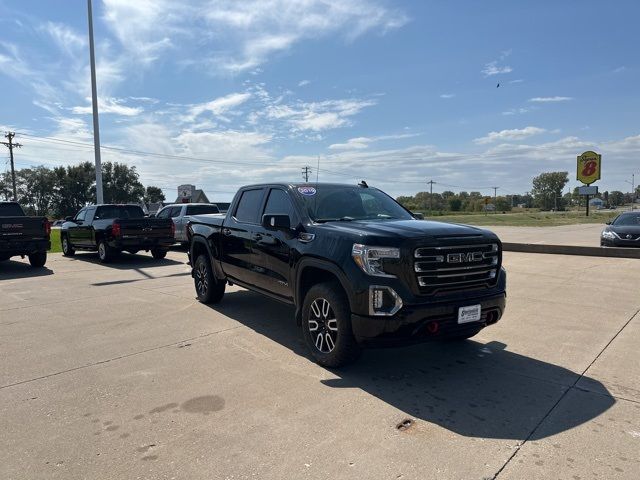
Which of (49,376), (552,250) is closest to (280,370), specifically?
(49,376)

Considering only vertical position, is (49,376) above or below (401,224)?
below

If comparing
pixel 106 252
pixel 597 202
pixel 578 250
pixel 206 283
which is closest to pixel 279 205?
pixel 206 283

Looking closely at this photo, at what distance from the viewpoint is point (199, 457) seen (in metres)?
3.06

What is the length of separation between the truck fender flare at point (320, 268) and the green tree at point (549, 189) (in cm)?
13670

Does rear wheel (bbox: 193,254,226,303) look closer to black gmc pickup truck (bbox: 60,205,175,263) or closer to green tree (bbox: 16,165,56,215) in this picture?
black gmc pickup truck (bbox: 60,205,175,263)

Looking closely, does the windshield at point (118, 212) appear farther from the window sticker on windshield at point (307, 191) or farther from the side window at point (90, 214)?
the window sticker on windshield at point (307, 191)

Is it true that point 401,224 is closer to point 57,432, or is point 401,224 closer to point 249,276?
point 249,276

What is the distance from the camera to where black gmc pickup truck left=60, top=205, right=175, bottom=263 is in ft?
44.0

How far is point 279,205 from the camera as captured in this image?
5816 mm

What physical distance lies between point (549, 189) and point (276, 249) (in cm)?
14146

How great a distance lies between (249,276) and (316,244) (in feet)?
5.97

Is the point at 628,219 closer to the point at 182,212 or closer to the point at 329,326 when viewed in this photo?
the point at 329,326

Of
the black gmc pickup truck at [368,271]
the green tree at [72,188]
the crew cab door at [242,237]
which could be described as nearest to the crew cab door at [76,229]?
the crew cab door at [242,237]

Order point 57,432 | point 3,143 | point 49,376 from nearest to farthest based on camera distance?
point 57,432, point 49,376, point 3,143
